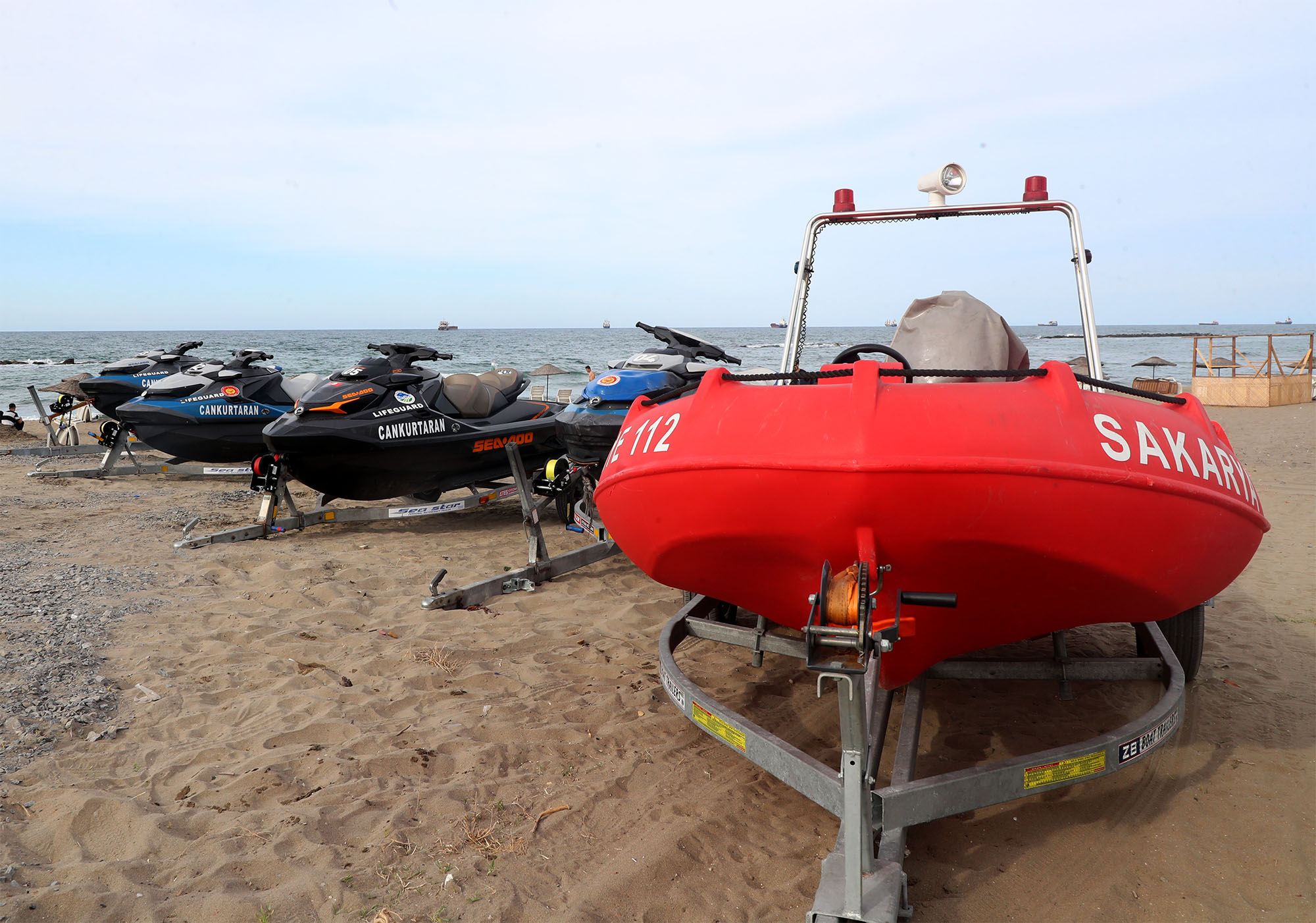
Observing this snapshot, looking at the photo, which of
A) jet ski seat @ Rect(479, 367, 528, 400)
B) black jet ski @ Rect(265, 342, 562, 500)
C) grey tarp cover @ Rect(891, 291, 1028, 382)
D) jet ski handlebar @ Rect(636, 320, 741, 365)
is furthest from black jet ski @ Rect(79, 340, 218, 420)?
grey tarp cover @ Rect(891, 291, 1028, 382)

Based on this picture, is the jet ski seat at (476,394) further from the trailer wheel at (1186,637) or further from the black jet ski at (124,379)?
the black jet ski at (124,379)

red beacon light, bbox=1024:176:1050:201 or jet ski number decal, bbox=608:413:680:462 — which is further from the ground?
red beacon light, bbox=1024:176:1050:201

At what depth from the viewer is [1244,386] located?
775 inches

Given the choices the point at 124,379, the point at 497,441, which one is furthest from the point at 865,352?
the point at 124,379

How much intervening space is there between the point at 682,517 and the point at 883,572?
60 cm

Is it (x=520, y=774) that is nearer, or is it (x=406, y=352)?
(x=520, y=774)

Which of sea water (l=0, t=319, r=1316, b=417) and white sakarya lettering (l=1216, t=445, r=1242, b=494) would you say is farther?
sea water (l=0, t=319, r=1316, b=417)

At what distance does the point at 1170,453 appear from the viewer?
226 centimetres

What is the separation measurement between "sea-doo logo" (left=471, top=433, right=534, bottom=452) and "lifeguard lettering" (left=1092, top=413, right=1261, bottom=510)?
5.42m

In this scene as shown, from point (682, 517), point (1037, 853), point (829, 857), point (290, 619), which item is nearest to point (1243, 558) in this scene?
point (1037, 853)

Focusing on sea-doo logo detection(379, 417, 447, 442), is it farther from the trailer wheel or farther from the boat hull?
the trailer wheel

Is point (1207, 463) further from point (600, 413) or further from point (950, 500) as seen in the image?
point (600, 413)

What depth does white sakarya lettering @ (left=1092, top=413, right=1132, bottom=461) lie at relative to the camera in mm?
2158

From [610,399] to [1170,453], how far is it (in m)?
3.92
